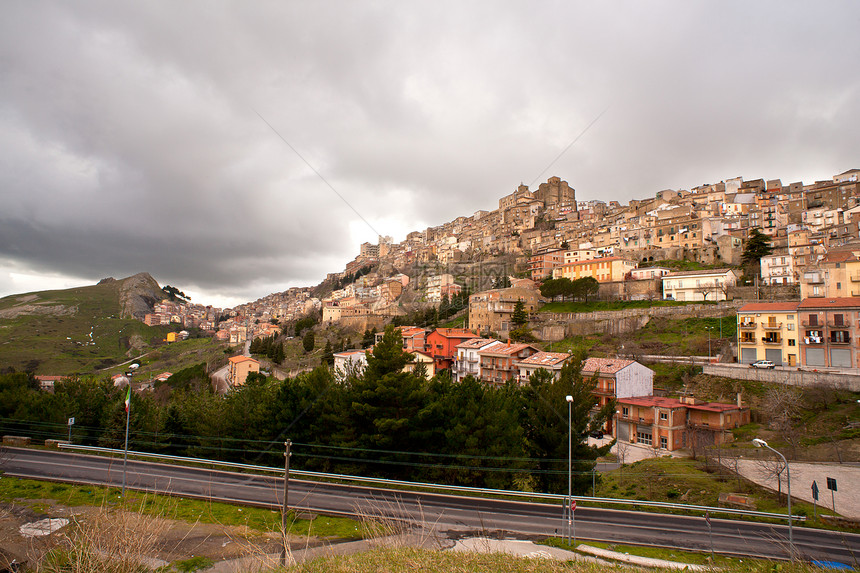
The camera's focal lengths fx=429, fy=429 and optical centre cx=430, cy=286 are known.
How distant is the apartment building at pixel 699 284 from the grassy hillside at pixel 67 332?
95102 millimetres

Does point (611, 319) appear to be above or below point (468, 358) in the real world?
above

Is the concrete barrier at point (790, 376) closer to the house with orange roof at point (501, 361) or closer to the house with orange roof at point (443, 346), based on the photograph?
the house with orange roof at point (501, 361)

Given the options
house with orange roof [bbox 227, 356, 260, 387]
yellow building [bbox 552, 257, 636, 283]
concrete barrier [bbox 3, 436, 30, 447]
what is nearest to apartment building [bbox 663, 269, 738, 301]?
yellow building [bbox 552, 257, 636, 283]

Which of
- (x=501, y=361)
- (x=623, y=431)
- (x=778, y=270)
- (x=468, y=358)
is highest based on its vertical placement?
(x=778, y=270)

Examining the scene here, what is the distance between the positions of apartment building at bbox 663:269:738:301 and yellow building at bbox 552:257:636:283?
7081mm

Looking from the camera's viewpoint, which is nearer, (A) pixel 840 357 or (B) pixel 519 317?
(A) pixel 840 357

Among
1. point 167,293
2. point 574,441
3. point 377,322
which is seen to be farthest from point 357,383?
point 167,293

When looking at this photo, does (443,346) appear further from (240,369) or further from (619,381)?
(240,369)

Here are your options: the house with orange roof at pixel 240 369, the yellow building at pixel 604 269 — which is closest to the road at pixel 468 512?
the house with orange roof at pixel 240 369

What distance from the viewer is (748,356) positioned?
35.9 m

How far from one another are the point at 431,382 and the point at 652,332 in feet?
107

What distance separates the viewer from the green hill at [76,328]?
82.7 m

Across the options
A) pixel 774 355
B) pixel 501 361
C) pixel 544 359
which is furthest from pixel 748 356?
pixel 501 361

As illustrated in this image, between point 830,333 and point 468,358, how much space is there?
28.2 meters
